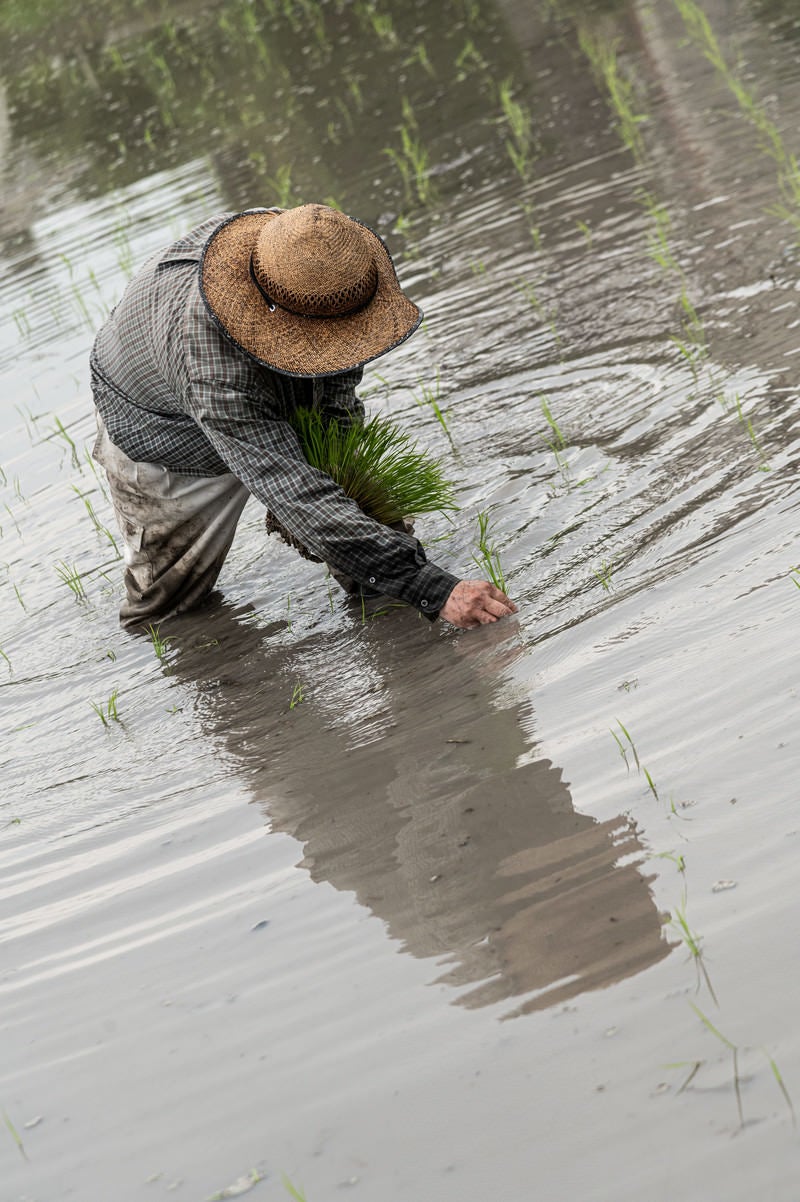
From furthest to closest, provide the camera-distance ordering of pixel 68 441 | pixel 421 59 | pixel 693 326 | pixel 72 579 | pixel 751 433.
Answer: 1. pixel 421 59
2. pixel 68 441
3. pixel 693 326
4. pixel 72 579
5. pixel 751 433

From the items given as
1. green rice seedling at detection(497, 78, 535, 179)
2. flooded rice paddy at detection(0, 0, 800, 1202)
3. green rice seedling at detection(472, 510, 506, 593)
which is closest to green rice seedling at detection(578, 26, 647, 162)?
flooded rice paddy at detection(0, 0, 800, 1202)

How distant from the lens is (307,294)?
10.0 feet

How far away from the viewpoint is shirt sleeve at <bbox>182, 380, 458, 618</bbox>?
320 centimetres

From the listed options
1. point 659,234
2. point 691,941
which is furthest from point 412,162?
point 691,941

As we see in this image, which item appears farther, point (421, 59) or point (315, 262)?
point (421, 59)

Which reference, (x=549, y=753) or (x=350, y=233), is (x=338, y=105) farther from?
(x=549, y=753)

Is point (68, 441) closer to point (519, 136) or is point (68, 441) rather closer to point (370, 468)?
point (370, 468)

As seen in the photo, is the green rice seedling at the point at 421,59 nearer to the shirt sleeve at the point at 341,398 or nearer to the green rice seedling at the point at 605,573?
the shirt sleeve at the point at 341,398

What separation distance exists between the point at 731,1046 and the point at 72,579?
126 inches

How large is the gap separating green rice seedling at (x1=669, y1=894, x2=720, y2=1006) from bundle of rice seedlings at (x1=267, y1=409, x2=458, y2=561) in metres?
1.73

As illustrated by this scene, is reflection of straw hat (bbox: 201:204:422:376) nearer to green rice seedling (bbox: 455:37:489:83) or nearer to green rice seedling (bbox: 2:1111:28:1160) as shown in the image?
green rice seedling (bbox: 2:1111:28:1160)

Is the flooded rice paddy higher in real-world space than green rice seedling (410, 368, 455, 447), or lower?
lower

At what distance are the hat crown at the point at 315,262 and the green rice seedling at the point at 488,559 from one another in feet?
2.54

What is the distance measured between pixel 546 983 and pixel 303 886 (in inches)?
27.1
